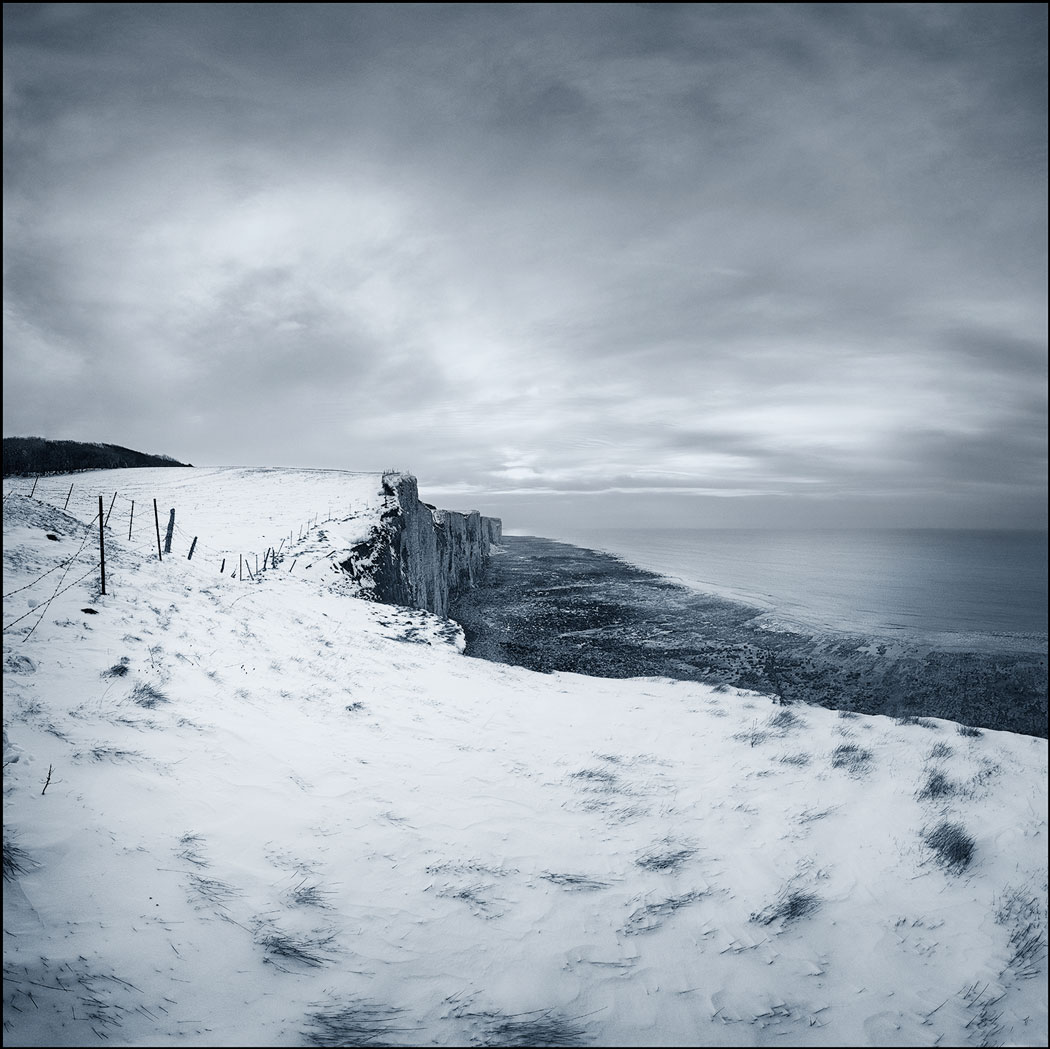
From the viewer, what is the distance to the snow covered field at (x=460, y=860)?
11.7ft

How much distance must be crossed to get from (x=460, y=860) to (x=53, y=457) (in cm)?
3535

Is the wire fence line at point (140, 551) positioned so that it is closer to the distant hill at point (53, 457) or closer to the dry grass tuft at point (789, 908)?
the distant hill at point (53, 457)

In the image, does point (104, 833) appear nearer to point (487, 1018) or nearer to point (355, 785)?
point (355, 785)

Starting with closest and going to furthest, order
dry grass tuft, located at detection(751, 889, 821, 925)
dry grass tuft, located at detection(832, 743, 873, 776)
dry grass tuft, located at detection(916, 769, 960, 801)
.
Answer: dry grass tuft, located at detection(751, 889, 821, 925), dry grass tuft, located at detection(916, 769, 960, 801), dry grass tuft, located at detection(832, 743, 873, 776)

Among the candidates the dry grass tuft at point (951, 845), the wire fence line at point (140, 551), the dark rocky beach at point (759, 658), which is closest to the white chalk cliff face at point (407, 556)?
the wire fence line at point (140, 551)

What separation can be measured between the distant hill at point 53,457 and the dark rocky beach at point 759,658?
935 inches

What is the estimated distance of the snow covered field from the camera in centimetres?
356

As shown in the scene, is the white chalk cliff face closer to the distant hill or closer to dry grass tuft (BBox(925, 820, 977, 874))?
the distant hill

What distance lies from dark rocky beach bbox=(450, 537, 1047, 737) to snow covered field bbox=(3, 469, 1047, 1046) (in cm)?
594

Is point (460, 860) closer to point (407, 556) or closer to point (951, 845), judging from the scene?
point (951, 845)

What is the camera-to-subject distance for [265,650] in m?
10.3

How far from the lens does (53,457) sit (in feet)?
89.8

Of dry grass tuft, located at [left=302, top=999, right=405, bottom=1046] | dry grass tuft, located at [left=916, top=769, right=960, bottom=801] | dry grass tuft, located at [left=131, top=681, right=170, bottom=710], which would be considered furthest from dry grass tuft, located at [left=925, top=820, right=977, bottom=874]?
dry grass tuft, located at [left=131, top=681, right=170, bottom=710]

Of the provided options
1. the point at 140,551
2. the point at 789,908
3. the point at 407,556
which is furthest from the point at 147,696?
the point at 407,556
